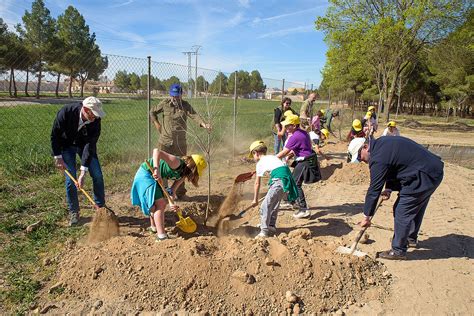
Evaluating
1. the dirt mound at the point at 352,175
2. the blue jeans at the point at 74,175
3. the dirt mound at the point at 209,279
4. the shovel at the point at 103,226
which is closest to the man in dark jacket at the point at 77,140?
the blue jeans at the point at 74,175

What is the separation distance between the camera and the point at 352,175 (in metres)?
6.95

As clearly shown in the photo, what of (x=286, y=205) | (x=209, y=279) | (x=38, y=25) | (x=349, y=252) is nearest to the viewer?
(x=209, y=279)

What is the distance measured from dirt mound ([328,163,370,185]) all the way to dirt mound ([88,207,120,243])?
14.9 feet

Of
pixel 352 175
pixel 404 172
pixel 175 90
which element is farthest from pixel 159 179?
pixel 352 175

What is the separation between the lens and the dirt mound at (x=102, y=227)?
3.83 m

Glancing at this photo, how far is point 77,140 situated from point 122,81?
2034 mm

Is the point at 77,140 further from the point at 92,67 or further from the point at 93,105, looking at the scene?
the point at 92,67

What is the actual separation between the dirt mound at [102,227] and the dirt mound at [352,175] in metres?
4.53

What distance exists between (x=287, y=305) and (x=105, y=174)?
463 cm

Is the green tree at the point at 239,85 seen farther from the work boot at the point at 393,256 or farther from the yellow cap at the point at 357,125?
the work boot at the point at 393,256

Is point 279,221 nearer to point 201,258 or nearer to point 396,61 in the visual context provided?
point 201,258

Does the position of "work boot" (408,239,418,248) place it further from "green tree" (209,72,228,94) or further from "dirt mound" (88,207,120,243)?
"green tree" (209,72,228,94)

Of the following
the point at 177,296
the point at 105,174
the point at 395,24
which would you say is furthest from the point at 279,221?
the point at 395,24

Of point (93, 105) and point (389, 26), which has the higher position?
point (389, 26)
